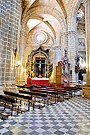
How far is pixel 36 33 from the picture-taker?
2681 centimetres

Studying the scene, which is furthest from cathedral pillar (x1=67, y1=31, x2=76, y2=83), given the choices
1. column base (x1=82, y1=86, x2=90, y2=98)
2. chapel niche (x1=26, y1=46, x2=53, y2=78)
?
chapel niche (x1=26, y1=46, x2=53, y2=78)

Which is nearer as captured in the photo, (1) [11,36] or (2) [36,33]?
(1) [11,36]

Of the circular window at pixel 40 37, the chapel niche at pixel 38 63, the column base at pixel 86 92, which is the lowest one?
the column base at pixel 86 92

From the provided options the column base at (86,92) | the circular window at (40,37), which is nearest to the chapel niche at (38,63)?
the circular window at (40,37)

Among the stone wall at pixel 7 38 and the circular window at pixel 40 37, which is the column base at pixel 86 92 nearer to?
the stone wall at pixel 7 38

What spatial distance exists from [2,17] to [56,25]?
16787 millimetres

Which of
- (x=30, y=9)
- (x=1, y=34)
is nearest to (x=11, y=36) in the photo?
(x=1, y=34)

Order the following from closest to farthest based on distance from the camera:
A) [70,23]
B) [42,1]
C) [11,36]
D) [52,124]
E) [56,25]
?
[52,124], [11,36], [70,23], [42,1], [56,25]

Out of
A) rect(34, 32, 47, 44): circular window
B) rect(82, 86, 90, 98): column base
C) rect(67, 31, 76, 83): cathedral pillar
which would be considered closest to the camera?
rect(82, 86, 90, 98): column base

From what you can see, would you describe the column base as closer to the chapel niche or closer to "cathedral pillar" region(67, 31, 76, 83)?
"cathedral pillar" region(67, 31, 76, 83)

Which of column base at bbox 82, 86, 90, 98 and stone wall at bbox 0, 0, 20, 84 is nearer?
stone wall at bbox 0, 0, 20, 84

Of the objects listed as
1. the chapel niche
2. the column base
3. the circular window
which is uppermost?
the circular window

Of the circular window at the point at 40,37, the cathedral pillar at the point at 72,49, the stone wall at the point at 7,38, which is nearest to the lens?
the stone wall at the point at 7,38

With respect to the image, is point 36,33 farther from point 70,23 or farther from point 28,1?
point 70,23
